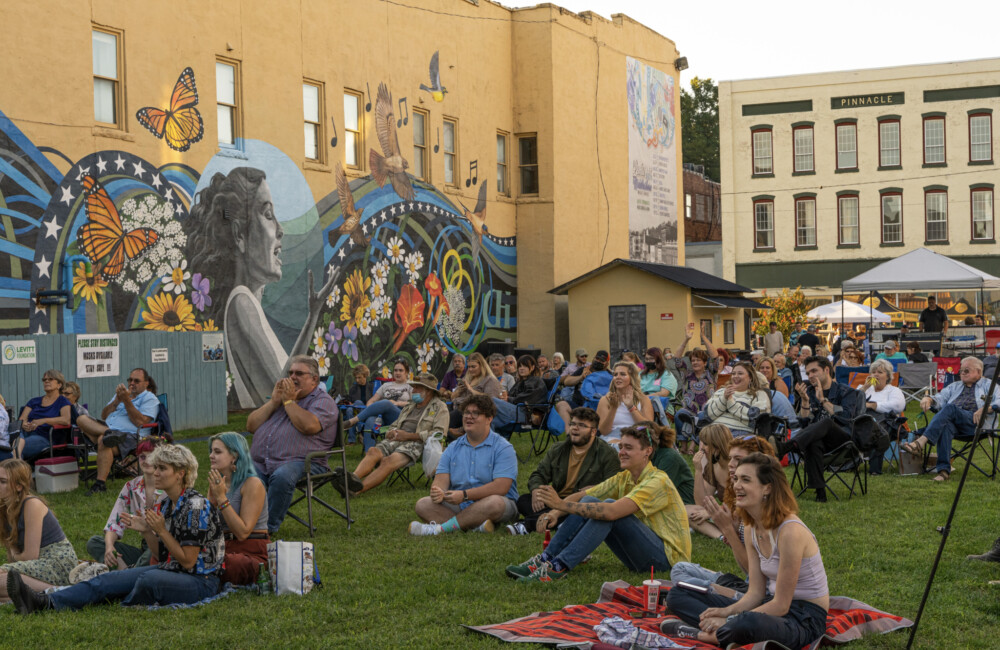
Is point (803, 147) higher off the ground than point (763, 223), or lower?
higher

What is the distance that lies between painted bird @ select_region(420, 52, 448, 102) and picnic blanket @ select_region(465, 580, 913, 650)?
20.7 m

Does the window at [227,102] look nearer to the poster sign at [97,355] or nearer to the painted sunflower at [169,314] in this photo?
the painted sunflower at [169,314]

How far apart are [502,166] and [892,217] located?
2237cm

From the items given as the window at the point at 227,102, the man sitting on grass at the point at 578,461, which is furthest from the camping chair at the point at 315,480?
the window at the point at 227,102

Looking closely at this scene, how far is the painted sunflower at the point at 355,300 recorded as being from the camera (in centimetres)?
2320

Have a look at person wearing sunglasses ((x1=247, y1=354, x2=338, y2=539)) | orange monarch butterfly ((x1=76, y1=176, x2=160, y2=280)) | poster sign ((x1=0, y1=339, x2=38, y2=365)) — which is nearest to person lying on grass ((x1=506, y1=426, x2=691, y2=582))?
person wearing sunglasses ((x1=247, y1=354, x2=338, y2=539))

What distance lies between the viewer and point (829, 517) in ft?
32.9

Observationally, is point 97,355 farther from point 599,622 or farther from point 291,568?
point 599,622

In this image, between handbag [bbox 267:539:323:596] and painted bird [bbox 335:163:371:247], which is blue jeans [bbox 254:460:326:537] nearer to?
handbag [bbox 267:539:323:596]

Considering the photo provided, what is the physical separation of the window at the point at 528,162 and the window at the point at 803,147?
1965 centimetres

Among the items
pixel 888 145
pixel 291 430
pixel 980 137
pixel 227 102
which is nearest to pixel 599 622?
pixel 291 430

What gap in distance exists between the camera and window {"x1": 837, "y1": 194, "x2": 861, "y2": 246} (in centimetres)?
4547

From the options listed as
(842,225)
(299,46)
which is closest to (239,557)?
(299,46)

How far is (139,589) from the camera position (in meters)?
6.78
